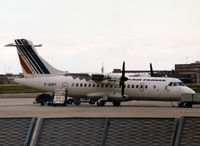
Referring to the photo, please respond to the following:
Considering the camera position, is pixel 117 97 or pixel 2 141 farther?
pixel 117 97

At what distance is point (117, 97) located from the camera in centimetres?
4250

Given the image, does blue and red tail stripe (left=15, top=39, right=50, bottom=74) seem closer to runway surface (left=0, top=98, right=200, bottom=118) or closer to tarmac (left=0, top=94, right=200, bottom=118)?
tarmac (left=0, top=94, right=200, bottom=118)

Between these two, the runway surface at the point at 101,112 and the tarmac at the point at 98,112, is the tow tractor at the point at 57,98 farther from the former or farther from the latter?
the runway surface at the point at 101,112

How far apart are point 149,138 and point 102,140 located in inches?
45.4

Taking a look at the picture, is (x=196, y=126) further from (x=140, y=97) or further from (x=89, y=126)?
(x=140, y=97)

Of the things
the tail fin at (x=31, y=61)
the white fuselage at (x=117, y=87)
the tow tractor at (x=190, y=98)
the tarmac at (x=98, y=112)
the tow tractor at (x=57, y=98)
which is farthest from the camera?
the tail fin at (x=31, y=61)

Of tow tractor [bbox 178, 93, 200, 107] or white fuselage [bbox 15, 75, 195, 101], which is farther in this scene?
white fuselage [bbox 15, 75, 195, 101]

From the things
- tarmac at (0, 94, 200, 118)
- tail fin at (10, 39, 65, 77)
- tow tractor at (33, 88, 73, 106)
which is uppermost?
tail fin at (10, 39, 65, 77)

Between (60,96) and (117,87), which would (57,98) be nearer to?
(60,96)

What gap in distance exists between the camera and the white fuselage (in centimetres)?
4031

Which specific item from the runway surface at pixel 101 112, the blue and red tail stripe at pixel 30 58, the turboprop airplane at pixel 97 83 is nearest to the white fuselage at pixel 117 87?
→ the turboprop airplane at pixel 97 83

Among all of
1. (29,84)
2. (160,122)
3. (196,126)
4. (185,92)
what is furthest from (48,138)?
(29,84)

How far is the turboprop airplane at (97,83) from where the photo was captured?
1597 inches

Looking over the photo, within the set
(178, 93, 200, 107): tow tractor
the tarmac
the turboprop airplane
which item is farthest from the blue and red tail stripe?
(178, 93, 200, 107): tow tractor
